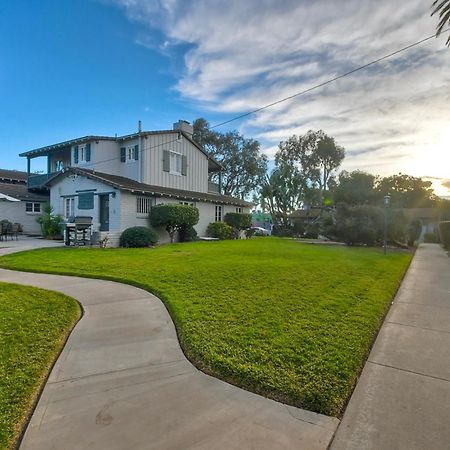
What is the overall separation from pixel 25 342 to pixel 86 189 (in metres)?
15.7

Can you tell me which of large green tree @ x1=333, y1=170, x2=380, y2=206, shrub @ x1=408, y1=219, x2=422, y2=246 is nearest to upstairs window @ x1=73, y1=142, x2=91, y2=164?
shrub @ x1=408, y1=219, x2=422, y2=246

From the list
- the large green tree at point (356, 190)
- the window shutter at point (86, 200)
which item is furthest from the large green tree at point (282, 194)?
the window shutter at point (86, 200)

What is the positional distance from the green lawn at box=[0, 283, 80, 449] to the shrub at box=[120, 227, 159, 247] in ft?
30.5

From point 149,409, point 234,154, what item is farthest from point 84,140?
point 234,154

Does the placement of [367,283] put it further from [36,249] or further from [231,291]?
[36,249]

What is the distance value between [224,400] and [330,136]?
151ft

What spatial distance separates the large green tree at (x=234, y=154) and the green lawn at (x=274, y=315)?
32.7 metres

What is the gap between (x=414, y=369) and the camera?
3.43m

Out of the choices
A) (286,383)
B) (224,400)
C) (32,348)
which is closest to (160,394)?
(224,400)

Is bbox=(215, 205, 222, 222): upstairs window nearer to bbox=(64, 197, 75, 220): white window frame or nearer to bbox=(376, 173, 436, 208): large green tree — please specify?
bbox=(64, 197, 75, 220): white window frame

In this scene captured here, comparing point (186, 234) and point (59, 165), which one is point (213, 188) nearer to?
point (186, 234)

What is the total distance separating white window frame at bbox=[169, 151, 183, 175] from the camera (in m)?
21.7

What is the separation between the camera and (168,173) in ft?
70.4

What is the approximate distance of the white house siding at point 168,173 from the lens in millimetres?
20000
